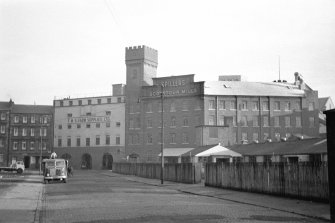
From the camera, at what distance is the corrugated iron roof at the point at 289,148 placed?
41.3 m

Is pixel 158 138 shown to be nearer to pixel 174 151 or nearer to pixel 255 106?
pixel 174 151

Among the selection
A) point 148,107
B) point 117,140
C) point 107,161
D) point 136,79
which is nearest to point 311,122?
point 148,107

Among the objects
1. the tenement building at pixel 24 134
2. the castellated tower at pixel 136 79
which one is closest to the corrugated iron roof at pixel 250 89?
the castellated tower at pixel 136 79

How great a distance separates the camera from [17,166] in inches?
2876

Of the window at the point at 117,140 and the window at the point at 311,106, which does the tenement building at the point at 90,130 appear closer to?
the window at the point at 117,140

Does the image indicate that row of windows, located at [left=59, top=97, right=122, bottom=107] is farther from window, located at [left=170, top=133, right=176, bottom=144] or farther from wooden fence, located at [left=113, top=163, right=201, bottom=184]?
wooden fence, located at [left=113, top=163, right=201, bottom=184]

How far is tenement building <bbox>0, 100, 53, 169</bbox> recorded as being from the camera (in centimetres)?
9838

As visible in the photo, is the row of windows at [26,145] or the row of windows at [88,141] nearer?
the row of windows at [88,141]

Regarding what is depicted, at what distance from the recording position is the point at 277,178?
2383cm

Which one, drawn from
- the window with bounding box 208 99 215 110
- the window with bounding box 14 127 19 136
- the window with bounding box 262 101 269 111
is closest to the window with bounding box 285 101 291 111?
the window with bounding box 262 101 269 111

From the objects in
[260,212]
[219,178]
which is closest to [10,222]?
[260,212]

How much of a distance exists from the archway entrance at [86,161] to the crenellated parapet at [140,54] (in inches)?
859

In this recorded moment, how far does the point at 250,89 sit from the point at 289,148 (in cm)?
3913

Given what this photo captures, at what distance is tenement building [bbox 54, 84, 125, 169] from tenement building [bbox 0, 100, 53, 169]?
2904 mm
